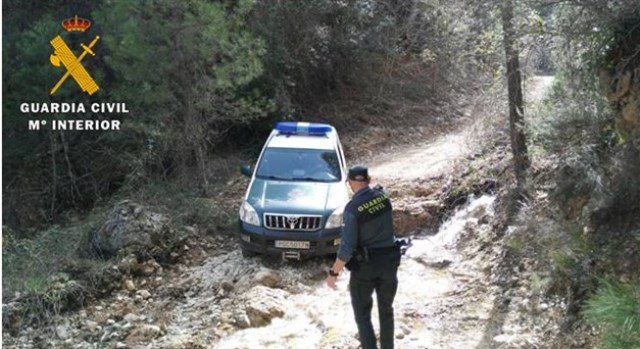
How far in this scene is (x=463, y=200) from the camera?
35.2ft

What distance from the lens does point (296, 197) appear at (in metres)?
9.03

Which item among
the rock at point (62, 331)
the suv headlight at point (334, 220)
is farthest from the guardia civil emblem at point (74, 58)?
Answer: the suv headlight at point (334, 220)

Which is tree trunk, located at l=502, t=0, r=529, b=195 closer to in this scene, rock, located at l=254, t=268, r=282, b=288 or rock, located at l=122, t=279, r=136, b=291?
rock, located at l=254, t=268, r=282, b=288

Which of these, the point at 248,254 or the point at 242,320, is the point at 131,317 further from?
the point at 248,254

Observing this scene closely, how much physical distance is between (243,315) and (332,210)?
6.79ft

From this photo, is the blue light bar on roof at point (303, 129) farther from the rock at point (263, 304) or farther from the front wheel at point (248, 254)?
the rock at point (263, 304)

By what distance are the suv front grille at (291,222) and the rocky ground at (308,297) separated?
0.63 metres

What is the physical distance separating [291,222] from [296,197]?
1.65ft

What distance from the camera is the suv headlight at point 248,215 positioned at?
879cm

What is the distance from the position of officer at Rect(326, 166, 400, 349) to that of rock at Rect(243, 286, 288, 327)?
7.61 ft

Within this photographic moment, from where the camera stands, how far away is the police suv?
28.4ft

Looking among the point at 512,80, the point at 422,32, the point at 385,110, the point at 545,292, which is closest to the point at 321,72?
the point at 385,110

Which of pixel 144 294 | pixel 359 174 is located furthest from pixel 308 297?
pixel 359 174

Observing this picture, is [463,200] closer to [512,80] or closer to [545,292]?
[512,80]
